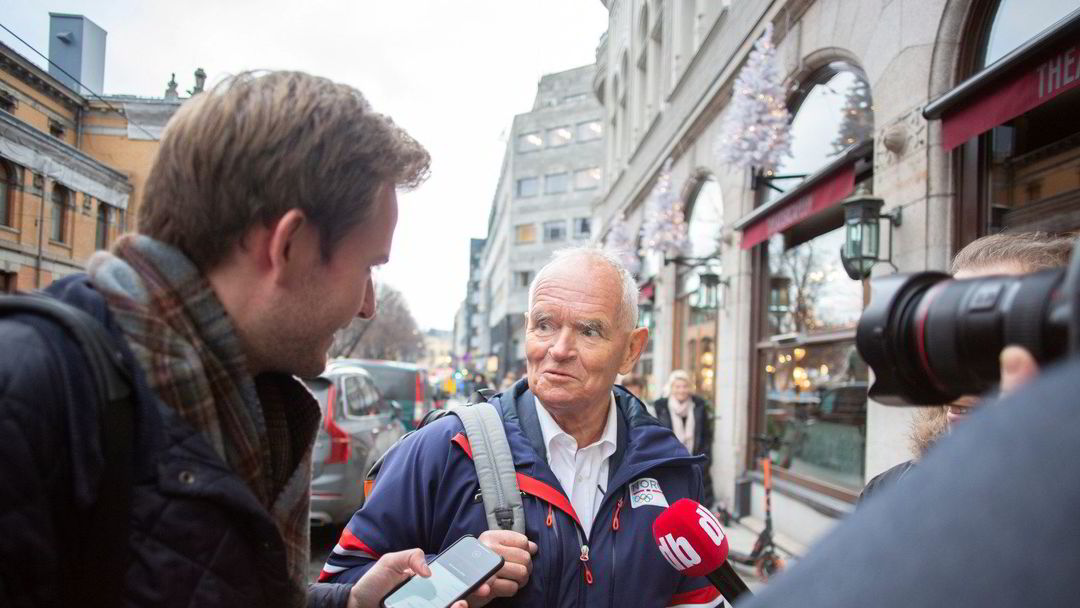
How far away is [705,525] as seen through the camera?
1722 millimetres

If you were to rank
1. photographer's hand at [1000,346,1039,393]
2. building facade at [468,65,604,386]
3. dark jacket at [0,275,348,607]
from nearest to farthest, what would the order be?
photographer's hand at [1000,346,1039,393], dark jacket at [0,275,348,607], building facade at [468,65,604,386]

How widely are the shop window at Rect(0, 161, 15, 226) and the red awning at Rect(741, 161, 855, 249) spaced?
20.3ft

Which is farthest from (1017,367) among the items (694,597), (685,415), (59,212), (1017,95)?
(685,415)

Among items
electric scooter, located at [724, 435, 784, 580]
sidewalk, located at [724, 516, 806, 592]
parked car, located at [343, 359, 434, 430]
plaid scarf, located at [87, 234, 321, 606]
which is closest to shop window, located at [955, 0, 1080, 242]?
electric scooter, located at [724, 435, 784, 580]

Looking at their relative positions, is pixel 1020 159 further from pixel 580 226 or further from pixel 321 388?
pixel 580 226

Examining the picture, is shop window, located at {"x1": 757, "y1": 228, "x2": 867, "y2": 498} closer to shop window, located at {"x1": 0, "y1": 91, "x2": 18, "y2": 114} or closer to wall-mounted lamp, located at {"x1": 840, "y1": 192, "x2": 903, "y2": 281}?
wall-mounted lamp, located at {"x1": 840, "y1": 192, "x2": 903, "y2": 281}

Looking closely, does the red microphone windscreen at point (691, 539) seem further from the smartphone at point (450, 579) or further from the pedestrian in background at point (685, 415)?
the pedestrian in background at point (685, 415)

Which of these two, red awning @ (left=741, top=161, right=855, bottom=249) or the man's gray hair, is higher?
red awning @ (left=741, top=161, right=855, bottom=249)

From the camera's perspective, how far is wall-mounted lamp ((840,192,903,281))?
550 cm

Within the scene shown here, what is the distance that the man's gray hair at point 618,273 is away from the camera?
2486mm

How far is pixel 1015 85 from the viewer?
418cm

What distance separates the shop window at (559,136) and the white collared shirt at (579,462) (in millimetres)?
47320

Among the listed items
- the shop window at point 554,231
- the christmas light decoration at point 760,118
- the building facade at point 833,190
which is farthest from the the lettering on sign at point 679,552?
the shop window at point 554,231

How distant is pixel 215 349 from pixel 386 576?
763mm
